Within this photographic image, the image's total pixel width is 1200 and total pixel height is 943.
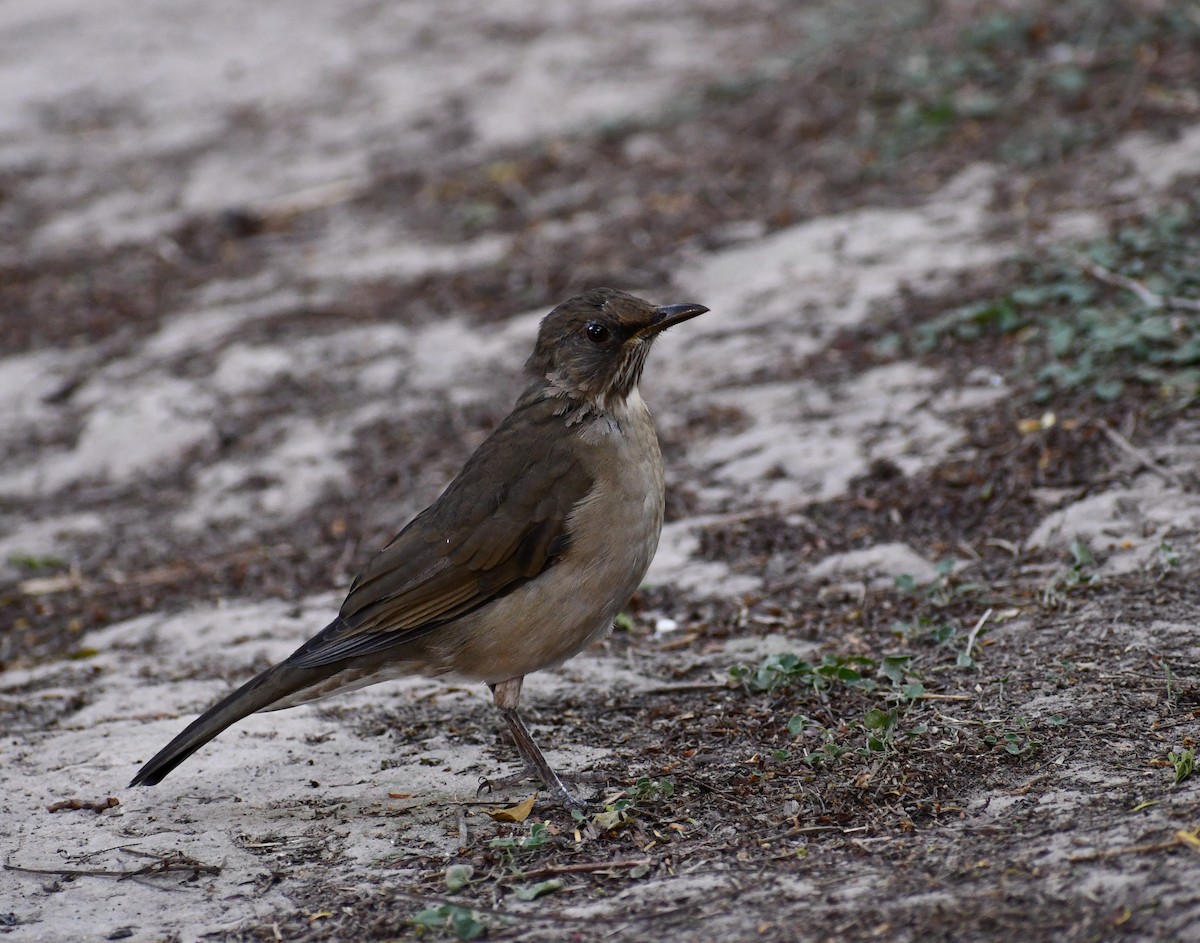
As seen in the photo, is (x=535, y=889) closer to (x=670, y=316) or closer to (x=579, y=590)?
(x=579, y=590)

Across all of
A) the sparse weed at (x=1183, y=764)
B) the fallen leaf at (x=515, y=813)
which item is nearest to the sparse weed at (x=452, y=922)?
the fallen leaf at (x=515, y=813)

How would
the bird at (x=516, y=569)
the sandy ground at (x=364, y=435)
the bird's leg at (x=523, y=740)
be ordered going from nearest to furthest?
the sandy ground at (x=364, y=435), the bird's leg at (x=523, y=740), the bird at (x=516, y=569)

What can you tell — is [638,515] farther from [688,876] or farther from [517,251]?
[517,251]

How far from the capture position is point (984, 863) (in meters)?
3.85

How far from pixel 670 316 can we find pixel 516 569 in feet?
3.81

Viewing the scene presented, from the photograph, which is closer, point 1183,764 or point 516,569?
point 1183,764

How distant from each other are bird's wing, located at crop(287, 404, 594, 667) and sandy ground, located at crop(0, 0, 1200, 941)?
0.54 meters

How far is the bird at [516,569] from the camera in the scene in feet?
16.6

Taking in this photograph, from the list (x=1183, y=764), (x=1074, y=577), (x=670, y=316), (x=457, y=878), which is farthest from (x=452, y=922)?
(x=1074, y=577)

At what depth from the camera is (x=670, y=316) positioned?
17.9 ft

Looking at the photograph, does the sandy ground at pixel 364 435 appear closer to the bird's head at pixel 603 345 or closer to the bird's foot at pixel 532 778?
the bird's foot at pixel 532 778

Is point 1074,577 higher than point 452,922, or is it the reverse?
point 452,922

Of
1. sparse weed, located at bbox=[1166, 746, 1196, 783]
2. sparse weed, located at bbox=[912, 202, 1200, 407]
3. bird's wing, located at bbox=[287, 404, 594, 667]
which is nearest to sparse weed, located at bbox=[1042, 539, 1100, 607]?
sparse weed, located at bbox=[912, 202, 1200, 407]

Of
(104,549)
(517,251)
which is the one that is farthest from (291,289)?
(104,549)
